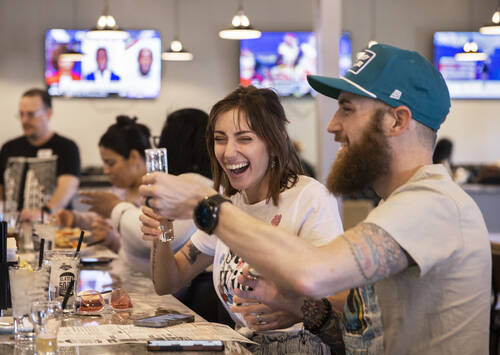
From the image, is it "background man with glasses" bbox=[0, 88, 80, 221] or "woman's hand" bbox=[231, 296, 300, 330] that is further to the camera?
"background man with glasses" bbox=[0, 88, 80, 221]

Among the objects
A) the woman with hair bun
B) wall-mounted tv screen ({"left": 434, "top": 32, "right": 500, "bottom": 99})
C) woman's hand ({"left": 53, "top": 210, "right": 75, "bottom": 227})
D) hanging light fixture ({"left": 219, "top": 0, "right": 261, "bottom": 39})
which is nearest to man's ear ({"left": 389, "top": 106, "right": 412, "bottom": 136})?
the woman with hair bun

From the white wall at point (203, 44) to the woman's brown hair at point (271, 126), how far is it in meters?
7.39

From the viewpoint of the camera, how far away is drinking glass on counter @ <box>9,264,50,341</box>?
73.0 inches

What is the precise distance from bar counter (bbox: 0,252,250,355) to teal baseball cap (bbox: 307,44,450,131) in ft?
2.33

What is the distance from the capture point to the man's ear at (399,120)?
5.66 ft

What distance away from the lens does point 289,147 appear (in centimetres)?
243

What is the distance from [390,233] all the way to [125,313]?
1.03 m

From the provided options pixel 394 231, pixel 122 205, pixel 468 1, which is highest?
pixel 468 1

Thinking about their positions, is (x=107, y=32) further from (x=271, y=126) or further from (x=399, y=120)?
(x=399, y=120)

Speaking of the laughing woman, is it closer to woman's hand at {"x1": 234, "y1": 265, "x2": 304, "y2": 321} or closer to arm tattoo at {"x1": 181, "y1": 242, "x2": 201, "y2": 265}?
arm tattoo at {"x1": 181, "y1": 242, "x2": 201, "y2": 265}

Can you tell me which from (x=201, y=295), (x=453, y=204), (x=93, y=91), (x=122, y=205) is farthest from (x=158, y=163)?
(x=93, y=91)

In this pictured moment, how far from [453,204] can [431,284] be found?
0.19 metres

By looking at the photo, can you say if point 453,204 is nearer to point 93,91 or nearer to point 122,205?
point 122,205

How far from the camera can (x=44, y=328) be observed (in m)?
1.72
